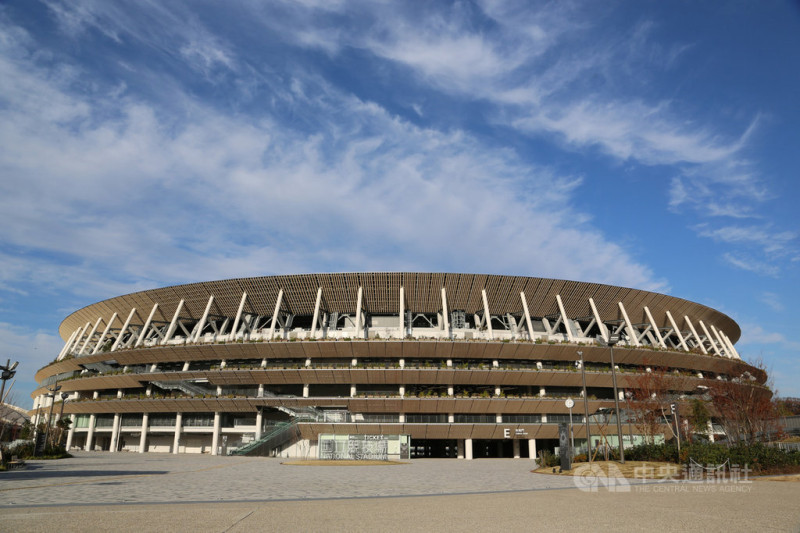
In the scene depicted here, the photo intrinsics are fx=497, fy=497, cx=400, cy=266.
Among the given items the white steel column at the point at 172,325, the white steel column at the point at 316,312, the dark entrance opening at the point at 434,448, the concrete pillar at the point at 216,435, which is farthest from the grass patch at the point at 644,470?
the white steel column at the point at 172,325

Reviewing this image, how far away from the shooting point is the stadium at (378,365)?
4938 centimetres

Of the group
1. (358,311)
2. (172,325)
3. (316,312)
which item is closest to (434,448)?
(358,311)

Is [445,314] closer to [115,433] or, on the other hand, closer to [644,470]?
[644,470]

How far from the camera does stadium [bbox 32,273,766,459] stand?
162 feet

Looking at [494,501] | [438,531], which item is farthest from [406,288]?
[438,531]

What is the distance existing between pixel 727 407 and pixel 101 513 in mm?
48439

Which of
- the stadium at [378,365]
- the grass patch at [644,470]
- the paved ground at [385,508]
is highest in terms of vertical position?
the stadium at [378,365]

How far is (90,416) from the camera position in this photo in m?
61.0

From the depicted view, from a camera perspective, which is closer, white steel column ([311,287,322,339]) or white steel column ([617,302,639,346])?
white steel column ([311,287,322,339])

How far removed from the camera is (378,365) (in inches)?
1966

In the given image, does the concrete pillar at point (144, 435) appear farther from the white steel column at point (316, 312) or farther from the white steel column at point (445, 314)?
the white steel column at point (445, 314)

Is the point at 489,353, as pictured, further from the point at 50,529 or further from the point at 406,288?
the point at 50,529

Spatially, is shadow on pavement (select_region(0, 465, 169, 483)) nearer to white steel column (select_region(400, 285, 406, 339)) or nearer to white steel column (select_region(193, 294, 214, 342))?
white steel column (select_region(400, 285, 406, 339))

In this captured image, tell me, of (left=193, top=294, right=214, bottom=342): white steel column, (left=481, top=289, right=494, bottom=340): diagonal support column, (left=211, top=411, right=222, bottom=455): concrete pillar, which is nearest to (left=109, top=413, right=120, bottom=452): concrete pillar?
(left=193, top=294, right=214, bottom=342): white steel column
